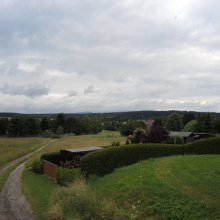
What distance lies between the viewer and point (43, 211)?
34.9 ft

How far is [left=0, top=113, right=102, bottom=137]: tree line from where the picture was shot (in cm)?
8400

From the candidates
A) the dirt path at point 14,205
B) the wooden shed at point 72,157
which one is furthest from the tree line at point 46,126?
the dirt path at point 14,205

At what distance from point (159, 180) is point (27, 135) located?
271ft

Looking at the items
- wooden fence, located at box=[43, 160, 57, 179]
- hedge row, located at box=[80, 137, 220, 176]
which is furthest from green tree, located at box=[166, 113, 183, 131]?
wooden fence, located at box=[43, 160, 57, 179]

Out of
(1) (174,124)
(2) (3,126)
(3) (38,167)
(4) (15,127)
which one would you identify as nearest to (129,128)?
(1) (174,124)

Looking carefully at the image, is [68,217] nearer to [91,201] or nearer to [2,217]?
[91,201]

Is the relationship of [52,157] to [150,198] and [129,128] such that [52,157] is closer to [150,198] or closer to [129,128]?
[150,198]

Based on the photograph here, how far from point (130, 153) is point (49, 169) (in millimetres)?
8077

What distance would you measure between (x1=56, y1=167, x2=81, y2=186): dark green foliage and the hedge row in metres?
0.60

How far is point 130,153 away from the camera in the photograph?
1694cm

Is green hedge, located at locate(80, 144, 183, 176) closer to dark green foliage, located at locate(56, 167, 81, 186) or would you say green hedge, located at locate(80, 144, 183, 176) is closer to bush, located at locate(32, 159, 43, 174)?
dark green foliage, located at locate(56, 167, 81, 186)

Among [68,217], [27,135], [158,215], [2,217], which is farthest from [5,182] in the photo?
[27,135]

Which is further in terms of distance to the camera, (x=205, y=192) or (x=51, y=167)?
(x=51, y=167)

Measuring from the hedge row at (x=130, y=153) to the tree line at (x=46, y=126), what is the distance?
226 feet
